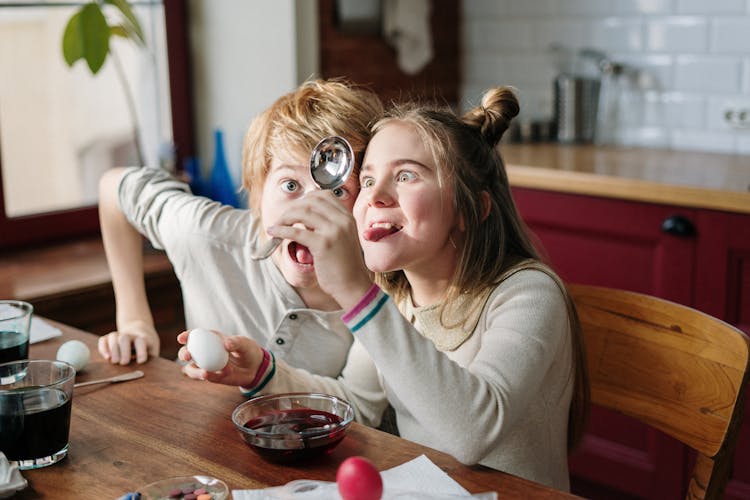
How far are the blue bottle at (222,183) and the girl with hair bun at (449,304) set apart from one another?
4.25 ft

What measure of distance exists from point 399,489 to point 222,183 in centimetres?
187

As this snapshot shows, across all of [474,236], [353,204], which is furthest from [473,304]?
[353,204]

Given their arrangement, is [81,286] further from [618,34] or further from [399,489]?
[618,34]

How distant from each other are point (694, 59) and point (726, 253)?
0.90 metres

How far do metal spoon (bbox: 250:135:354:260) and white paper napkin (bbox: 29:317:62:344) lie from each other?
536 mm

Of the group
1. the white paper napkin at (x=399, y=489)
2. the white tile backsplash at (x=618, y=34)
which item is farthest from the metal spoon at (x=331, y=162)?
the white tile backsplash at (x=618, y=34)

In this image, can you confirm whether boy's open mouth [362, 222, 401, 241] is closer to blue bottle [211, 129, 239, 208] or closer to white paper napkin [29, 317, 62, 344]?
white paper napkin [29, 317, 62, 344]

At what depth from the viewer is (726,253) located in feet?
7.10

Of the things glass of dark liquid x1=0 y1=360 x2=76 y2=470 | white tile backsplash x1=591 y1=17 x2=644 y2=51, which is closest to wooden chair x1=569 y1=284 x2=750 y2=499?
glass of dark liquid x1=0 y1=360 x2=76 y2=470

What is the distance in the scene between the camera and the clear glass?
8.61 ft

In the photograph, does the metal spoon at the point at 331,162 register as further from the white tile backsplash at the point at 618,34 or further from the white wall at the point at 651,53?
the white tile backsplash at the point at 618,34

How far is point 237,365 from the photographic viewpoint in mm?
1305

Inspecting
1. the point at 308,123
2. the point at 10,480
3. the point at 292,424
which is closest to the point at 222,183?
the point at 308,123

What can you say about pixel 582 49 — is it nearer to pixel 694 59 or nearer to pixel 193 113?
pixel 694 59
